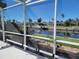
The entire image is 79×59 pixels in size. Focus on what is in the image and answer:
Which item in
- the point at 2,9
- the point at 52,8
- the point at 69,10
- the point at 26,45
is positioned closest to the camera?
the point at 69,10

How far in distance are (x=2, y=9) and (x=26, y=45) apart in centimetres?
287

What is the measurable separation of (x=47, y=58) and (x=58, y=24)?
1.17 m

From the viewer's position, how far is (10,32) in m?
6.71

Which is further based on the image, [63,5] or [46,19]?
[46,19]

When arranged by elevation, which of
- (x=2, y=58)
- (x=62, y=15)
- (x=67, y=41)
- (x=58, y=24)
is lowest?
(x=2, y=58)

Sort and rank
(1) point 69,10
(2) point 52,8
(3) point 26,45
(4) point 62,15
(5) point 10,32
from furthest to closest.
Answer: (5) point 10,32, (3) point 26,45, (2) point 52,8, (4) point 62,15, (1) point 69,10

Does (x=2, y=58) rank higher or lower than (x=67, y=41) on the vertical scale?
lower

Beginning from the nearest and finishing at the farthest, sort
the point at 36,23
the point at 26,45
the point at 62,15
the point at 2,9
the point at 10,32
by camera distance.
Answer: the point at 62,15 < the point at 36,23 < the point at 26,45 < the point at 10,32 < the point at 2,9

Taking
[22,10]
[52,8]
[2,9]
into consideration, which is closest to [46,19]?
[52,8]

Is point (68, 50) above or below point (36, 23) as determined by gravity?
below

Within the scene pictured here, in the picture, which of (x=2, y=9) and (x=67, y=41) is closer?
(x=67, y=41)

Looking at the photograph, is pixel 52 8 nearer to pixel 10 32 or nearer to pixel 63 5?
pixel 63 5

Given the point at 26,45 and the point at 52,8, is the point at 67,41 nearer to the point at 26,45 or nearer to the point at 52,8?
the point at 52,8

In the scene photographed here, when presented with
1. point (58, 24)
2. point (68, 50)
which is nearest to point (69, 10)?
point (58, 24)
